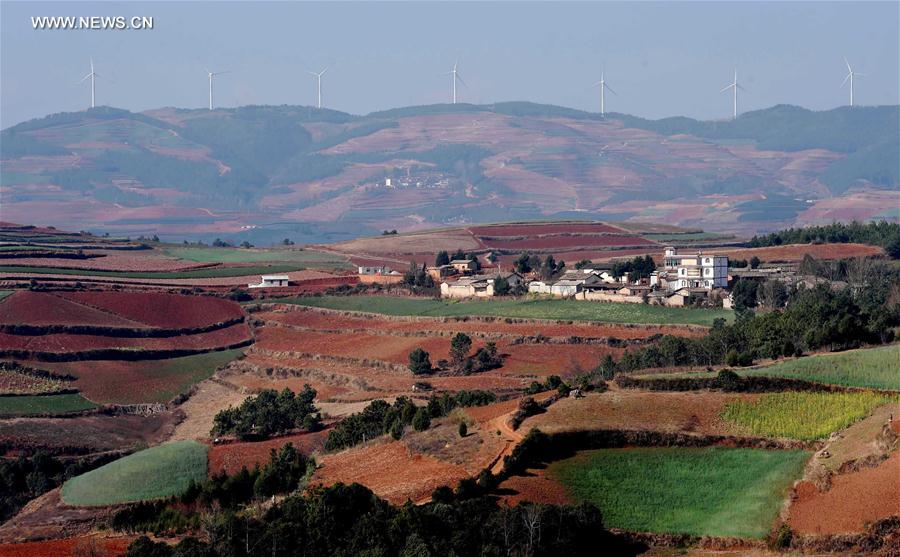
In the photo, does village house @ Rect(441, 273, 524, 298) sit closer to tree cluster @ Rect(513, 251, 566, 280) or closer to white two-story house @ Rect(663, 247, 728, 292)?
tree cluster @ Rect(513, 251, 566, 280)

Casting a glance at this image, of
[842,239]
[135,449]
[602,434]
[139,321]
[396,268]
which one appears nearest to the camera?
[602,434]

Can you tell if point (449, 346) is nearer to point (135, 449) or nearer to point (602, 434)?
point (135, 449)

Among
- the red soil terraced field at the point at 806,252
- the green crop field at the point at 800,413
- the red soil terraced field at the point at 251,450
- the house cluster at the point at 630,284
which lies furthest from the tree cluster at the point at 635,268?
the green crop field at the point at 800,413

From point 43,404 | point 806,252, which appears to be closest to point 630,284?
point 806,252

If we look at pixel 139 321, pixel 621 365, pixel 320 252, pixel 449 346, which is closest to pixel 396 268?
pixel 320 252

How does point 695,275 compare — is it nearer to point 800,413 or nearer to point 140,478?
A: point 800,413

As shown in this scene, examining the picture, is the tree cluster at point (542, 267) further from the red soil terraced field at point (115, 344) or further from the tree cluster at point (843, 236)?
the red soil terraced field at point (115, 344)
